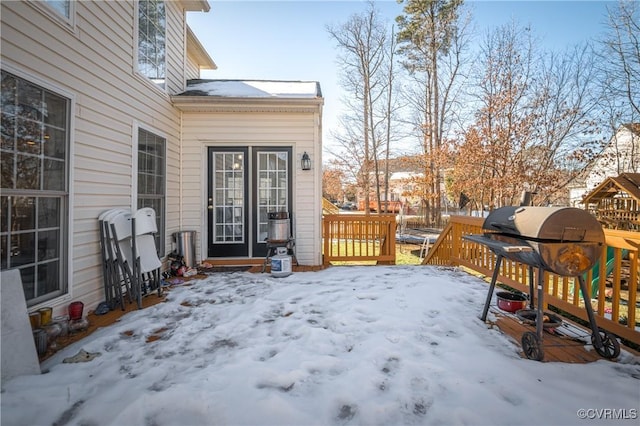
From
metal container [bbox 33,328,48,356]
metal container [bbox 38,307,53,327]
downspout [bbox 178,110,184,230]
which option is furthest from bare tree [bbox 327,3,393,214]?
metal container [bbox 33,328,48,356]

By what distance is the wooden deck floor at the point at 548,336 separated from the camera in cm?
227

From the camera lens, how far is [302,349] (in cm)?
234

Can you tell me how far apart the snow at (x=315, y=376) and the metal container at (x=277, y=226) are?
1.84 m

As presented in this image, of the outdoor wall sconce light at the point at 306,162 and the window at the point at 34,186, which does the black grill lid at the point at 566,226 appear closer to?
the outdoor wall sconce light at the point at 306,162

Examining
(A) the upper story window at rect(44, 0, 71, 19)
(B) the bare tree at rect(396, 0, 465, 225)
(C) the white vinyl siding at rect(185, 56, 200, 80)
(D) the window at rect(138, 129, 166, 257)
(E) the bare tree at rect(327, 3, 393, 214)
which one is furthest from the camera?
(E) the bare tree at rect(327, 3, 393, 214)

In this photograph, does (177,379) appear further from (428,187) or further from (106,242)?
(428,187)

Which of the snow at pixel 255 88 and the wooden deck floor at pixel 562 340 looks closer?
the wooden deck floor at pixel 562 340

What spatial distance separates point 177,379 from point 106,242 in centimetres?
215

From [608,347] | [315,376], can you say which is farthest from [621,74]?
[315,376]

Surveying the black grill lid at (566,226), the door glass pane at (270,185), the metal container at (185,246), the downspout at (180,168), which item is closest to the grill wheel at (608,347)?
the black grill lid at (566,226)

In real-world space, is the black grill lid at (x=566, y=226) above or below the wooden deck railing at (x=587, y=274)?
above

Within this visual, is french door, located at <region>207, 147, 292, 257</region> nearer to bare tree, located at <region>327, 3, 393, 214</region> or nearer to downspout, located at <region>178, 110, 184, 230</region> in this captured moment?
downspout, located at <region>178, 110, 184, 230</region>

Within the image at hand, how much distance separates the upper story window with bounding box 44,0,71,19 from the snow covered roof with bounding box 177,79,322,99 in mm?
2252

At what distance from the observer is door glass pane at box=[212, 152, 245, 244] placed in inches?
215
